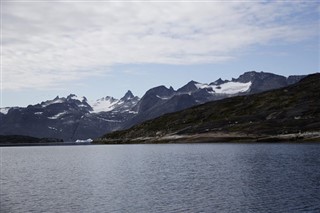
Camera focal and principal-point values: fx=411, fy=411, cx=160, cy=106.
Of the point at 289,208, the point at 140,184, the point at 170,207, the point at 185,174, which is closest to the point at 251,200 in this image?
the point at 289,208

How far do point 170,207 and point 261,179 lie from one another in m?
25.9

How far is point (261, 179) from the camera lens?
2960 inches

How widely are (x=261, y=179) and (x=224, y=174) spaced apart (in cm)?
1059

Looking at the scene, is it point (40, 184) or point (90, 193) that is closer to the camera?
point (90, 193)

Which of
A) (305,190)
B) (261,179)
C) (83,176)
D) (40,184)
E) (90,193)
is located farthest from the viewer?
(83,176)

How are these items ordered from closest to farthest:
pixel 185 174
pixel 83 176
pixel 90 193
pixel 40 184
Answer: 1. pixel 90 193
2. pixel 40 184
3. pixel 185 174
4. pixel 83 176

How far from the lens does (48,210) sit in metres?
56.7

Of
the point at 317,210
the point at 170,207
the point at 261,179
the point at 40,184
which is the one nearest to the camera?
the point at 317,210

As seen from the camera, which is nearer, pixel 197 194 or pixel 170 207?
pixel 170 207

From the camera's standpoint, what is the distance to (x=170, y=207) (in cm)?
5584

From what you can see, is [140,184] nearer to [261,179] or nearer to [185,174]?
[185,174]

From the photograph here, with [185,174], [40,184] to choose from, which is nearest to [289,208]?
[185,174]

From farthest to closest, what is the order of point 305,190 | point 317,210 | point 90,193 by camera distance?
1. point 90,193
2. point 305,190
3. point 317,210

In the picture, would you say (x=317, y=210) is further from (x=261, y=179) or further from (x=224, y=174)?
(x=224, y=174)
